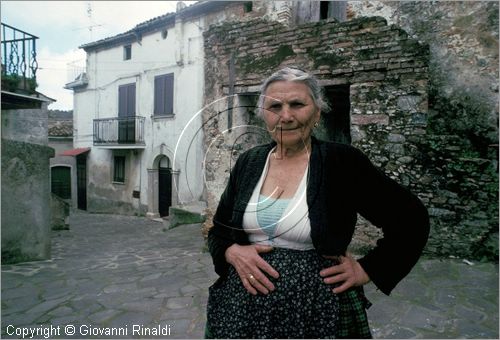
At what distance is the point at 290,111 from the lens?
1361 mm

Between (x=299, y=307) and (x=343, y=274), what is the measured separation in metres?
0.22

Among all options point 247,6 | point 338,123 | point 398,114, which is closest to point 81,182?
point 247,6

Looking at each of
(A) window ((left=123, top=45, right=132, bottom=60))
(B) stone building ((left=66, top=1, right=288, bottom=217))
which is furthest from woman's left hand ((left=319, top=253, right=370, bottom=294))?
(A) window ((left=123, top=45, right=132, bottom=60))

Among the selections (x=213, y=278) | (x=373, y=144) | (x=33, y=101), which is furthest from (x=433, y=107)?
(x=33, y=101)

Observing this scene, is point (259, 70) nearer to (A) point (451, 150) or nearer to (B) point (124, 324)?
(A) point (451, 150)

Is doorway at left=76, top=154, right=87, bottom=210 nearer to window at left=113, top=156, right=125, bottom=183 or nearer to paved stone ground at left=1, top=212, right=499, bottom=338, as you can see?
window at left=113, top=156, right=125, bottom=183

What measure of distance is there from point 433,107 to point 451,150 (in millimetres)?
1467

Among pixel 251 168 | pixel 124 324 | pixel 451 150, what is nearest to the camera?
pixel 251 168

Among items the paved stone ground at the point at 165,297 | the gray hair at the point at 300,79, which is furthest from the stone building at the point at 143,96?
the gray hair at the point at 300,79

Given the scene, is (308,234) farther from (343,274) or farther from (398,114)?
(398,114)

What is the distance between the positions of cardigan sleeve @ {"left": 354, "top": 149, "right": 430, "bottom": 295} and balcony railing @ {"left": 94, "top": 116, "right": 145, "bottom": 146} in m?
8.53

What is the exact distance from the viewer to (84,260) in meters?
5.64

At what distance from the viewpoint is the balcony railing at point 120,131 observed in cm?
992

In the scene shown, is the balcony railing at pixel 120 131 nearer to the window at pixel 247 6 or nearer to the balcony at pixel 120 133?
the balcony at pixel 120 133
